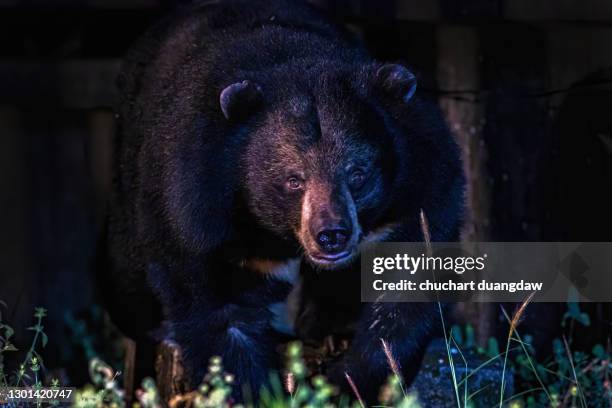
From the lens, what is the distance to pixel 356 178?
5594mm

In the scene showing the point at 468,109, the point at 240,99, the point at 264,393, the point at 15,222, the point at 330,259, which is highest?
the point at 468,109

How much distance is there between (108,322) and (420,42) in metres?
3.07

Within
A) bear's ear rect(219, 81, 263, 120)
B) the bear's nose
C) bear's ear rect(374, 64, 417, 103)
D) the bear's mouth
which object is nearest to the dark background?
bear's ear rect(374, 64, 417, 103)

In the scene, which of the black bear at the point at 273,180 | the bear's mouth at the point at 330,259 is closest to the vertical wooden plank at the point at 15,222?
the black bear at the point at 273,180

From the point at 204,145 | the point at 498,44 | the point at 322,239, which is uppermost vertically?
the point at 498,44

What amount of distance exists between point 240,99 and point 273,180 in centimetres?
38

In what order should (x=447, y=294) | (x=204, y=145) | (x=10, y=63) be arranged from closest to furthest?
(x=204, y=145) → (x=447, y=294) → (x=10, y=63)

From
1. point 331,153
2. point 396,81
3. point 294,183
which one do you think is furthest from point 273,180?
point 396,81

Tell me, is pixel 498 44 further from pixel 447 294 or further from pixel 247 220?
pixel 247 220

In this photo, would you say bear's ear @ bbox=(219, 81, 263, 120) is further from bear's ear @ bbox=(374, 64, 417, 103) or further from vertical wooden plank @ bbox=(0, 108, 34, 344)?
vertical wooden plank @ bbox=(0, 108, 34, 344)

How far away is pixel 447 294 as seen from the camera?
250 inches

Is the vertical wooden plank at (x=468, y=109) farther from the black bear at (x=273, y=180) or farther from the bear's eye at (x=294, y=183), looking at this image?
the bear's eye at (x=294, y=183)

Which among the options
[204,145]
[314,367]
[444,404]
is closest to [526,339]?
[444,404]

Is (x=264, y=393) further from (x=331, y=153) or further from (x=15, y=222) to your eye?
(x=15, y=222)
